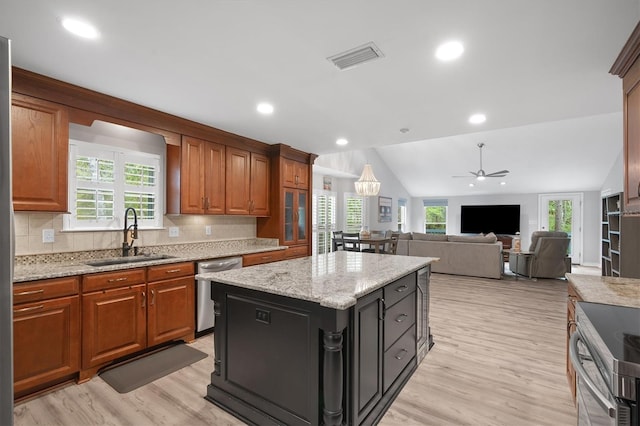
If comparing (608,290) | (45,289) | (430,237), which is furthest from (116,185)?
(430,237)

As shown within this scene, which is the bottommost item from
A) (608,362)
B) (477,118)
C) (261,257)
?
(261,257)

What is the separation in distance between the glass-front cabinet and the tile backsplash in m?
0.58

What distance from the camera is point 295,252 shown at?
16.3 feet

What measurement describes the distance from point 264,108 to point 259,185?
158 cm

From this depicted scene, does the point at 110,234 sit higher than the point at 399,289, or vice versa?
the point at 110,234

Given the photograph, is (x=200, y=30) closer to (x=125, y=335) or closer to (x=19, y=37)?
(x=19, y=37)

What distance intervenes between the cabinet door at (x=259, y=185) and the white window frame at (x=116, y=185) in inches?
47.5

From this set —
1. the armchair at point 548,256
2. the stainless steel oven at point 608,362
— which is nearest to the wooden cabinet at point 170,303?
the stainless steel oven at point 608,362

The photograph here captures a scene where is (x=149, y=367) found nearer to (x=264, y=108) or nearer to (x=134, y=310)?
(x=134, y=310)

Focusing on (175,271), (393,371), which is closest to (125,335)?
(175,271)

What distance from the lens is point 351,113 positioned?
130 inches

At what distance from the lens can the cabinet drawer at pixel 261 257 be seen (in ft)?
12.3

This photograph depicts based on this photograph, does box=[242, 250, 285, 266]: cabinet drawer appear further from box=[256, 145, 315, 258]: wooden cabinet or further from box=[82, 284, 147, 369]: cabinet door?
box=[82, 284, 147, 369]: cabinet door

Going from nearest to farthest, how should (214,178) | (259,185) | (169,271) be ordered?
1. (169,271)
2. (214,178)
3. (259,185)
